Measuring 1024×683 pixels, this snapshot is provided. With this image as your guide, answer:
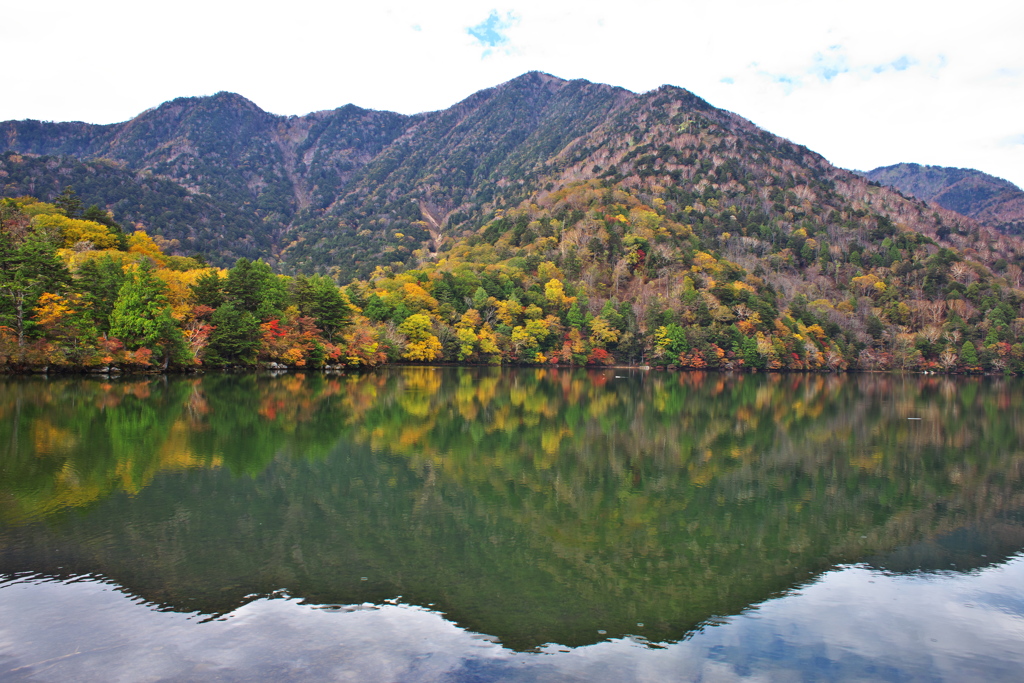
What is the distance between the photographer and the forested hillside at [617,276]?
5216 centimetres

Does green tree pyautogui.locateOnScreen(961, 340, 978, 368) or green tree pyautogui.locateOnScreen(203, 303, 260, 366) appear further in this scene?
green tree pyautogui.locateOnScreen(961, 340, 978, 368)

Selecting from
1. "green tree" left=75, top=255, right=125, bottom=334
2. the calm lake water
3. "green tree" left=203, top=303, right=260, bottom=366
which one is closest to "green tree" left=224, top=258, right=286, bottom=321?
"green tree" left=203, top=303, right=260, bottom=366

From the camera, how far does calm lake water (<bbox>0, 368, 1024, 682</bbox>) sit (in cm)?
660

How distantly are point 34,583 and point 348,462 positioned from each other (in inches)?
323

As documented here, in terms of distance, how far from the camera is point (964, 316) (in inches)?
4178

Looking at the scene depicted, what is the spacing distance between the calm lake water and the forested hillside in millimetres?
34382

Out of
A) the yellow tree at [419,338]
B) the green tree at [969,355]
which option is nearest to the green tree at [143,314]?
the yellow tree at [419,338]

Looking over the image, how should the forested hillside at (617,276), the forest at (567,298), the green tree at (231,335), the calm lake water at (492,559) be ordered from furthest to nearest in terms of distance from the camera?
the forested hillside at (617,276) → the green tree at (231,335) → the forest at (567,298) → the calm lake water at (492,559)

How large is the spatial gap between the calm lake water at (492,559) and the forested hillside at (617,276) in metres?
34.4

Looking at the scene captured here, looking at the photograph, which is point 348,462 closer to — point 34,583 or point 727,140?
point 34,583

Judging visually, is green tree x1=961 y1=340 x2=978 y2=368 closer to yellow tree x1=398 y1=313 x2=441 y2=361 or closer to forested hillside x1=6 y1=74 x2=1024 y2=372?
forested hillside x1=6 y1=74 x2=1024 y2=372

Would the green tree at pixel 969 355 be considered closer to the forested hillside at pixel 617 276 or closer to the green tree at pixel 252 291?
the forested hillside at pixel 617 276

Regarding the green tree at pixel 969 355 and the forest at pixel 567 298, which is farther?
the green tree at pixel 969 355

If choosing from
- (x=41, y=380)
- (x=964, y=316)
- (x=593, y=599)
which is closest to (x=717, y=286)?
(x=964, y=316)
